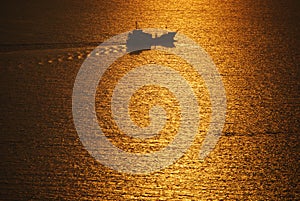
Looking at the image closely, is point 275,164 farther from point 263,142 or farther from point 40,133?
point 40,133

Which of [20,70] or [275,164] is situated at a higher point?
[20,70]

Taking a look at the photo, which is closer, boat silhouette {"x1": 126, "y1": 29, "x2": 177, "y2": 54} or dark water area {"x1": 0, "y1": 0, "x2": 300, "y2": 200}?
dark water area {"x1": 0, "y1": 0, "x2": 300, "y2": 200}

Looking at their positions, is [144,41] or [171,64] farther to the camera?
[144,41]

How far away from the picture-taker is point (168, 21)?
4020mm

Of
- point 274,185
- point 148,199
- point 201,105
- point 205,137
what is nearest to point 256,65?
point 201,105

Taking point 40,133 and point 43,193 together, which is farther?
point 40,133

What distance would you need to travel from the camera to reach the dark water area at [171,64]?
209 cm

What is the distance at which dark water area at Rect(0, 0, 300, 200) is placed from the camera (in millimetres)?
2094

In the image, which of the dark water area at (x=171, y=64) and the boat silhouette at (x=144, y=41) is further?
the boat silhouette at (x=144, y=41)

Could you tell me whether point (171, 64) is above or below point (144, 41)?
below

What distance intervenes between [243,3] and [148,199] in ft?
9.47

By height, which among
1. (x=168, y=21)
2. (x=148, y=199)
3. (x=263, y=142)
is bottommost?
(x=148, y=199)

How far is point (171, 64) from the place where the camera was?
326cm

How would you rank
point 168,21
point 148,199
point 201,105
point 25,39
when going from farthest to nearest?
point 168,21, point 25,39, point 201,105, point 148,199
